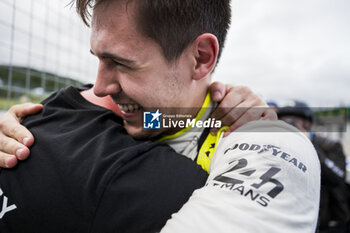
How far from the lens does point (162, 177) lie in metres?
0.64

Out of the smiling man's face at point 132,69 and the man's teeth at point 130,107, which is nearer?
the smiling man's face at point 132,69

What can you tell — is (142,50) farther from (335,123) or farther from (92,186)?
(335,123)

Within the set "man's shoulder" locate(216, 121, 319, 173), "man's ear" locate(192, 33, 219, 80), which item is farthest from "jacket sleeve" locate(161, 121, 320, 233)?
"man's ear" locate(192, 33, 219, 80)

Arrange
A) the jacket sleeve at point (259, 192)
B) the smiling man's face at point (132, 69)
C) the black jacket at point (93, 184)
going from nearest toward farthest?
the jacket sleeve at point (259, 192) < the black jacket at point (93, 184) < the smiling man's face at point (132, 69)

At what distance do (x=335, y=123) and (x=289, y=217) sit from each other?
5.68 m

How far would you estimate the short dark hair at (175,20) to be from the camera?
837mm

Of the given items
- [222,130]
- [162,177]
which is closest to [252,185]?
[162,177]

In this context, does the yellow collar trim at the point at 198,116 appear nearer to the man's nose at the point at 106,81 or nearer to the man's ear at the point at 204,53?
the man's ear at the point at 204,53

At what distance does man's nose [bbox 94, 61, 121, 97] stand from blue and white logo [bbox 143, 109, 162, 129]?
0.15 meters

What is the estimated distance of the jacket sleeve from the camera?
481mm

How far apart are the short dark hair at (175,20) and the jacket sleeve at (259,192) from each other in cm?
46

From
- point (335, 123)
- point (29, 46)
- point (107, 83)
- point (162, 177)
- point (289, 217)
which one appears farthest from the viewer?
point (335, 123)

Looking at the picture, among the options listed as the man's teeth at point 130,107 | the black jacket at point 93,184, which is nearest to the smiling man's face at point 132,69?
the man's teeth at point 130,107

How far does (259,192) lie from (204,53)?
62cm
